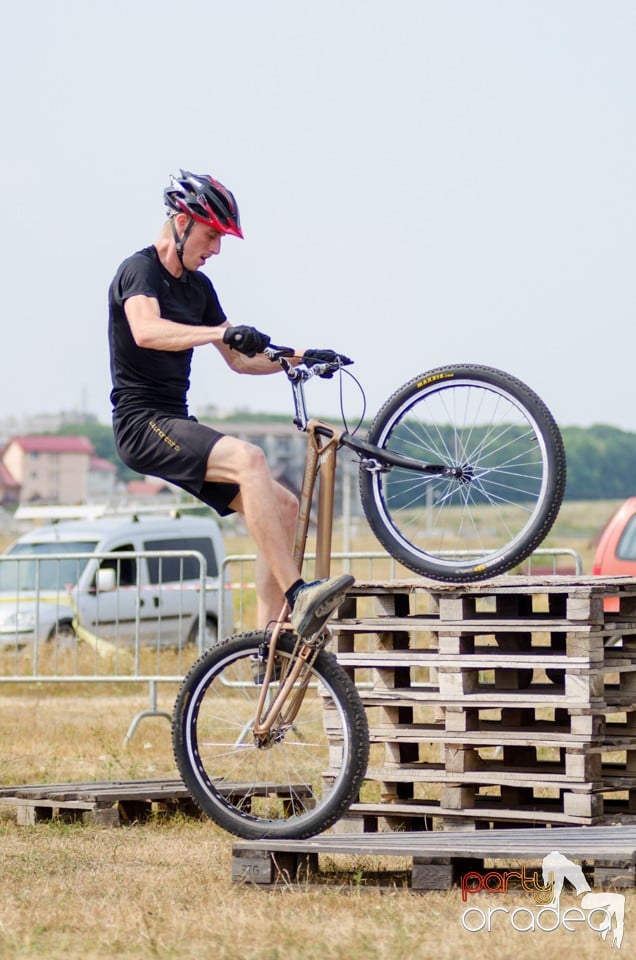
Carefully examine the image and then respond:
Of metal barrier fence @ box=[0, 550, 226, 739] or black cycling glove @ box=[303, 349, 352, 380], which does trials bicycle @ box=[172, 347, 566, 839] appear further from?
metal barrier fence @ box=[0, 550, 226, 739]

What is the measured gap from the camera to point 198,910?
17.9ft

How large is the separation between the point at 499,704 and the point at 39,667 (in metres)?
8.68

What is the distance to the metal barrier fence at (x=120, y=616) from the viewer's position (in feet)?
40.9

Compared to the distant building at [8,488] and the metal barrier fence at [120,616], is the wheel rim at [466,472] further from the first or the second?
the distant building at [8,488]

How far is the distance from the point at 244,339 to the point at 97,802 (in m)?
3.65

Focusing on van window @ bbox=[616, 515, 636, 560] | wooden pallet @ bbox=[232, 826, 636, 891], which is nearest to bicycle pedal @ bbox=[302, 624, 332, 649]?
wooden pallet @ bbox=[232, 826, 636, 891]

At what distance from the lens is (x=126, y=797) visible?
8.39 m

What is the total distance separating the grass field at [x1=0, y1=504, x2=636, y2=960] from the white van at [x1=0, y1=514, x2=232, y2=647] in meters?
5.96

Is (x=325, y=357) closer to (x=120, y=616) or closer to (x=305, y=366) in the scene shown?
(x=305, y=366)

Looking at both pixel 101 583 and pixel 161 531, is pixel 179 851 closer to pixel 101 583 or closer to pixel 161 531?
pixel 101 583

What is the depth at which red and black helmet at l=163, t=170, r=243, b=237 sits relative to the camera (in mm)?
6156

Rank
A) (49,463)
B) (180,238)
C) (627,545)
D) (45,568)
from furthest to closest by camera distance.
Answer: (49,463) < (45,568) < (627,545) < (180,238)

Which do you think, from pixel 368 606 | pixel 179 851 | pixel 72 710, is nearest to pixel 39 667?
pixel 72 710

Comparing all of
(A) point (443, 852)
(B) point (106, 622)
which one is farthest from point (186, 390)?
(B) point (106, 622)
